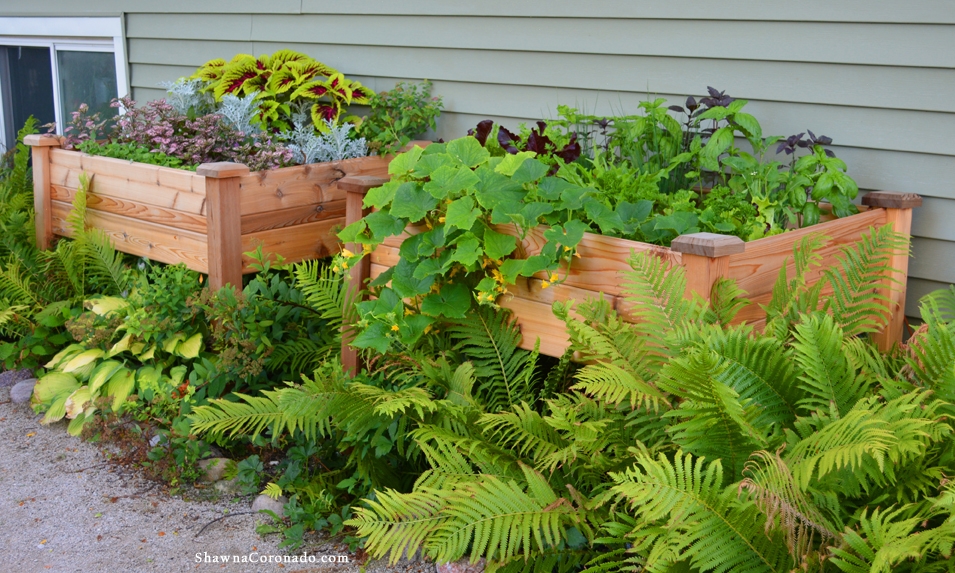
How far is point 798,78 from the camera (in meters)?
3.27

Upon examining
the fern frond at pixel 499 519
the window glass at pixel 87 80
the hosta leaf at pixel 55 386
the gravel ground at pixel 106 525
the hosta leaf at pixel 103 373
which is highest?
the window glass at pixel 87 80

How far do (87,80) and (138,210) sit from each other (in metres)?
3.04

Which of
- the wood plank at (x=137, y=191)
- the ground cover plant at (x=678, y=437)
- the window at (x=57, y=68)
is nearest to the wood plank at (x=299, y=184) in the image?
the wood plank at (x=137, y=191)

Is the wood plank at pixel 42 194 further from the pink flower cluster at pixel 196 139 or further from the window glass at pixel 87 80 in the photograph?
the window glass at pixel 87 80

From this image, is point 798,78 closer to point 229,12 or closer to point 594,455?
point 594,455

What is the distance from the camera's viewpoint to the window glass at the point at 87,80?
656 centimetres

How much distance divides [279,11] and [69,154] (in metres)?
1.49

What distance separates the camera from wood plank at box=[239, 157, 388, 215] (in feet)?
12.9

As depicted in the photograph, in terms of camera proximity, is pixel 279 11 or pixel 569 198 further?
pixel 279 11

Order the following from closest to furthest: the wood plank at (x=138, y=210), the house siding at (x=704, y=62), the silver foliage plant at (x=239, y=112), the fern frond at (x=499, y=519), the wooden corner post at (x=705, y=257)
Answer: the fern frond at (x=499, y=519) < the wooden corner post at (x=705, y=257) < the house siding at (x=704, y=62) < the wood plank at (x=138, y=210) < the silver foliage plant at (x=239, y=112)

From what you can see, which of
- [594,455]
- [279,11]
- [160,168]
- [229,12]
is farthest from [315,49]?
[594,455]

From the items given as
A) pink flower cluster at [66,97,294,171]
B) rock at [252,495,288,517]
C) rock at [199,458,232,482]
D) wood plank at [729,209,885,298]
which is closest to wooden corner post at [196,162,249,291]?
pink flower cluster at [66,97,294,171]

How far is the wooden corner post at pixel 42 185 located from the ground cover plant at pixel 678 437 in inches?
101

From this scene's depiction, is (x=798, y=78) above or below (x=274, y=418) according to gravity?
above
